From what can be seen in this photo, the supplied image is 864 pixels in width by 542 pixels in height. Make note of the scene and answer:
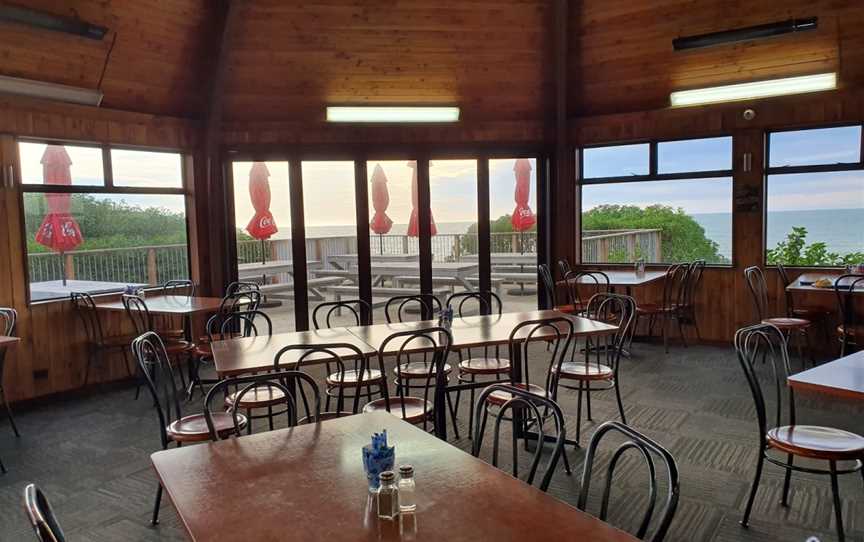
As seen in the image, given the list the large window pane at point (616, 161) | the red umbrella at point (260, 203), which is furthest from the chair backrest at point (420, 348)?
the large window pane at point (616, 161)

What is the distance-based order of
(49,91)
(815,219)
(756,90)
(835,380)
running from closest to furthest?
(835,380)
(49,91)
(756,90)
(815,219)

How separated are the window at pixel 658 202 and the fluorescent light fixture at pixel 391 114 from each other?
1.80 m

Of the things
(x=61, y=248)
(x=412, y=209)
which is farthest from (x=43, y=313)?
(x=412, y=209)

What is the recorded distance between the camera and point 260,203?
283 inches

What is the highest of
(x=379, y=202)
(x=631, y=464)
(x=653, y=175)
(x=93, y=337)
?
(x=653, y=175)

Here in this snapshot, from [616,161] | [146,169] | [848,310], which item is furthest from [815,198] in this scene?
[146,169]

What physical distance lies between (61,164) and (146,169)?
0.86 metres

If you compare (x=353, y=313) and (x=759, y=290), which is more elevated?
(x=759, y=290)

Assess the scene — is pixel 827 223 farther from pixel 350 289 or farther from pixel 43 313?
pixel 43 313

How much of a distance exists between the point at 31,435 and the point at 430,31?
501cm

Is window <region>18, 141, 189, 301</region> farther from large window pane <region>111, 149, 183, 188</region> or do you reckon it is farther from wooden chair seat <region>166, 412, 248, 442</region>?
wooden chair seat <region>166, 412, 248, 442</region>

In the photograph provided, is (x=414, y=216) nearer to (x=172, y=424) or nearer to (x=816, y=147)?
(x=816, y=147)

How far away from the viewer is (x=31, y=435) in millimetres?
4598

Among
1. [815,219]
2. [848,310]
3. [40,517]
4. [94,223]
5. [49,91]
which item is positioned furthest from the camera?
[815,219]
